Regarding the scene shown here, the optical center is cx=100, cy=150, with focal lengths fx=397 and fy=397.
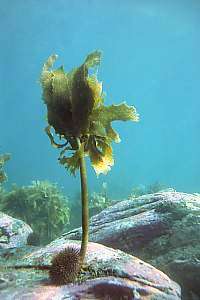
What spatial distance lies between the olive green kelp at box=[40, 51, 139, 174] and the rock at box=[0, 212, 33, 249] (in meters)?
4.31

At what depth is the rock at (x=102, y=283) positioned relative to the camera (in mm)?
3355

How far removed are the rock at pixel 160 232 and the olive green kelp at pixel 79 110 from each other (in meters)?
1.63

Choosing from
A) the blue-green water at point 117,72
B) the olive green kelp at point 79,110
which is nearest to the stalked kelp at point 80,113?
the olive green kelp at point 79,110

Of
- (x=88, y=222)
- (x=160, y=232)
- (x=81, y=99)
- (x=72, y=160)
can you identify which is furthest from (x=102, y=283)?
(x=160, y=232)

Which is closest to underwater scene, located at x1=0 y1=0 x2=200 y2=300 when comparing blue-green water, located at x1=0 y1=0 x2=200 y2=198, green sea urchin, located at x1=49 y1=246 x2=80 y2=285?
green sea urchin, located at x1=49 y1=246 x2=80 y2=285

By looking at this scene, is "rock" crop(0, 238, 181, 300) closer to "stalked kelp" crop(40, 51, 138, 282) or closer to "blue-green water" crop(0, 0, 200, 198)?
"stalked kelp" crop(40, 51, 138, 282)

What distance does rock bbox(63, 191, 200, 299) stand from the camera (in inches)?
189

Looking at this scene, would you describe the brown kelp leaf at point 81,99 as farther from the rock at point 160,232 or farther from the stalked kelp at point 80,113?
the rock at point 160,232

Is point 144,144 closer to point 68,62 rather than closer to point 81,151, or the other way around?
point 68,62

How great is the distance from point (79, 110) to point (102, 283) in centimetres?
165

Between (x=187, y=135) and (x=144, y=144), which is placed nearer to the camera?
(x=187, y=135)

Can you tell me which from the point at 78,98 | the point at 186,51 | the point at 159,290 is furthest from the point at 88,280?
the point at 186,51

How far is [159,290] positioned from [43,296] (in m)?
1.08

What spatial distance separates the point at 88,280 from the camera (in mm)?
3510
